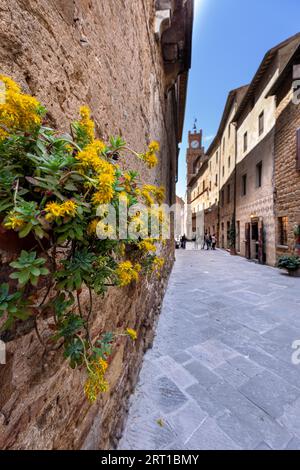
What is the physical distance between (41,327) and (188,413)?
1.64 metres

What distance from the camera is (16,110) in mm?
530

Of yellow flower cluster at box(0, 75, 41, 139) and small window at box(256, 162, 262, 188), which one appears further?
small window at box(256, 162, 262, 188)

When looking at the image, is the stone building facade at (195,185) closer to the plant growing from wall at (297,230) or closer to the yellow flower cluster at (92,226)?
the plant growing from wall at (297,230)

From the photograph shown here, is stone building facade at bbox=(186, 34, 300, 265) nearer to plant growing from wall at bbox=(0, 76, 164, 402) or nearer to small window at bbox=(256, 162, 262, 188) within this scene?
small window at bbox=(256, 162, 262, 188)

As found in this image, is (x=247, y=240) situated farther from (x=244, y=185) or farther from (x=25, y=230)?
(x=25, y=230)

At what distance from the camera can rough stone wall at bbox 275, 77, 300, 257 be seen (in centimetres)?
769

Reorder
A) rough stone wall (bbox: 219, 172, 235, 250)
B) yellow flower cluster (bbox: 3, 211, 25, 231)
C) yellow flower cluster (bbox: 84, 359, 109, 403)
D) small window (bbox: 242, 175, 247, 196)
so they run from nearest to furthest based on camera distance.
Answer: yellow flower cluster (bbox: 3, 211, 25, 231) → yellow flower cluster (bbox: 84, 359, 109, 403) → small window (bbox: 242, 175, 247, 196) → rough stone wall (bbox: 219, 172, 235, 250)

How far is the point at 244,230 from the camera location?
40.3 ft

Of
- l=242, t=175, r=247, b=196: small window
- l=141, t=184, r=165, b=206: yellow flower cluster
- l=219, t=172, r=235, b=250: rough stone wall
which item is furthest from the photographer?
l=219, t=172, r=235, b=250: rough stone wall

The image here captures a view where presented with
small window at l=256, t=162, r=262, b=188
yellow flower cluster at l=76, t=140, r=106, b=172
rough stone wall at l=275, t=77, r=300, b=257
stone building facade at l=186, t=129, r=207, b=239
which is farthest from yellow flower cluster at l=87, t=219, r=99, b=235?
stone building facade at l=186, t=129, r=207, b=239

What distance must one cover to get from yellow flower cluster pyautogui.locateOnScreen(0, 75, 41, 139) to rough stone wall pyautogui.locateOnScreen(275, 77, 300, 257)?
910 centimetres
